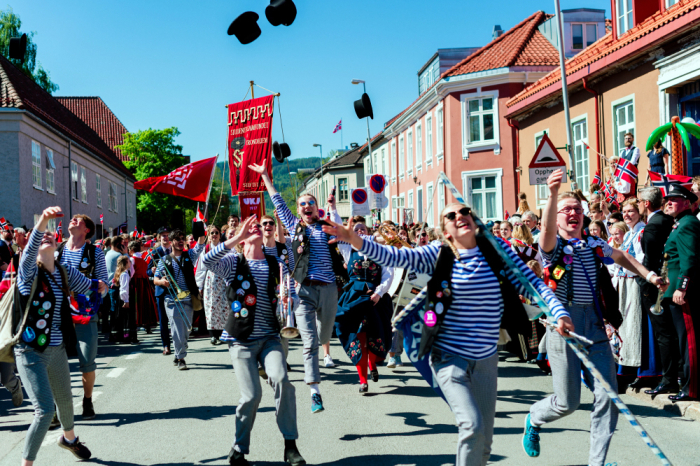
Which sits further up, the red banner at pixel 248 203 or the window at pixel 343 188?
the window at pixel 343 188

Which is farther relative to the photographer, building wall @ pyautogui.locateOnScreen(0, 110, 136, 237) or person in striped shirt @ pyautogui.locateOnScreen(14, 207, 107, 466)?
building wall @ pyautogui.locateOnScreen(0, 110, 136, 237)

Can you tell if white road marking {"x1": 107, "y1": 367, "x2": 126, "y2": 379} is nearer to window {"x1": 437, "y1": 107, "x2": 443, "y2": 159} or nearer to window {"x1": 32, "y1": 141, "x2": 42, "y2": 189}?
window {"x1": 32, "y1": 141, "x2": 42, "y2": 189}

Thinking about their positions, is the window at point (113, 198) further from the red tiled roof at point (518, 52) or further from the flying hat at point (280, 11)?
the flying hat at point (280, 11)

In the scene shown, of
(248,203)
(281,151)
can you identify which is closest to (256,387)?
(248,203)

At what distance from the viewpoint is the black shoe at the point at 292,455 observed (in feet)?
17.2

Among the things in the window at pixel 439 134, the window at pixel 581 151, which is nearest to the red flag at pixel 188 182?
the window at pixel 581 151

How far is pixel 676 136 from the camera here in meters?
13.0

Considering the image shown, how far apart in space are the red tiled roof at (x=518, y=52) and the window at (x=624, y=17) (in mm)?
11259

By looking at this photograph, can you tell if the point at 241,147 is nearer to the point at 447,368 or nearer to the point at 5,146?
the point at 447,368

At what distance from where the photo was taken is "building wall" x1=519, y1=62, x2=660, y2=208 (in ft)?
48.9

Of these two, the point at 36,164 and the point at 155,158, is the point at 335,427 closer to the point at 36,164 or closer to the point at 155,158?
the point at 36,164

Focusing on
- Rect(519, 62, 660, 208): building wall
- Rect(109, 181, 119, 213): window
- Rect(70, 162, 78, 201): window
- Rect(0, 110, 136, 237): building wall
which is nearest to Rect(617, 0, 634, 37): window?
Rect(519, 62, 660, 208): building wall

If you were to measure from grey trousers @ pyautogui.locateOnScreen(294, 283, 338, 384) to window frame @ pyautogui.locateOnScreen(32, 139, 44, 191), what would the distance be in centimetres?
2543

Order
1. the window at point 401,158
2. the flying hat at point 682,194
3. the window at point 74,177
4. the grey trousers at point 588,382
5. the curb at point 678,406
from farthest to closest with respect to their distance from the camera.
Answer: the window at point 401,158
the window at point 74,177
the flying hat at point 682,194
the curb at point 678,406
the grey trousers at point 588,382
